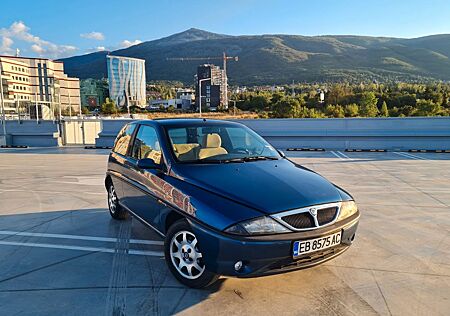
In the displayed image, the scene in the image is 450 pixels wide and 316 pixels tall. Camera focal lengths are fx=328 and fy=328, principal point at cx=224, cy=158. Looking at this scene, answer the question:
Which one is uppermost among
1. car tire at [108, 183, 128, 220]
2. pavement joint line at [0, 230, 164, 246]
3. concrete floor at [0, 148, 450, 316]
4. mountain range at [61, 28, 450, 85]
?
mountain range at [61, 28, 450, 85]

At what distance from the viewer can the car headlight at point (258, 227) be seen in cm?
260

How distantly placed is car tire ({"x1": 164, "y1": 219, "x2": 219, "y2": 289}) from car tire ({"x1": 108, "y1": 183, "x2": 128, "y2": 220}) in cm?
204

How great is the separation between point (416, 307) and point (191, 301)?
1.91 meters

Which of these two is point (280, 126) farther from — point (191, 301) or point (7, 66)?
point (7, 66)

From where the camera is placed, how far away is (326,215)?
2.88 m

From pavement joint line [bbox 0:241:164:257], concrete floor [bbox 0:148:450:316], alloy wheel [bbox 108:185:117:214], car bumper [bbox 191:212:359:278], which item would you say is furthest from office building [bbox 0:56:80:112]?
car bumper [bbox 191:212:359:278]

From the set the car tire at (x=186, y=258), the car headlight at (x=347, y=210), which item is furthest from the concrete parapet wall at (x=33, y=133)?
the car headlight at (x=347, y=210)

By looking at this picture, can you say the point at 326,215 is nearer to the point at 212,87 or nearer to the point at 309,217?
the point at 309,217

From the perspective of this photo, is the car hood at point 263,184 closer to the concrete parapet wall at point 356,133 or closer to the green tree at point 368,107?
the concrete parapet wall at point 356,133

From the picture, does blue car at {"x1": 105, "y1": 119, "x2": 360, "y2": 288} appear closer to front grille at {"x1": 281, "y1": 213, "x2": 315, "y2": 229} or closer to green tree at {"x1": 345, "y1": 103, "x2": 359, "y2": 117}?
front grille at {"x1": 281, "y1": 213, "x2": 315, "y2": 229}

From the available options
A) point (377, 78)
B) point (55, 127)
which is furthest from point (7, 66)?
point (377, 78)

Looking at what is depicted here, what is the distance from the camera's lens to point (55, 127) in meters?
18.3

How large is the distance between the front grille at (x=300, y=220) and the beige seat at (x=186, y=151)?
4.35 ft

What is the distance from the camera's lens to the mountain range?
10788 cm
